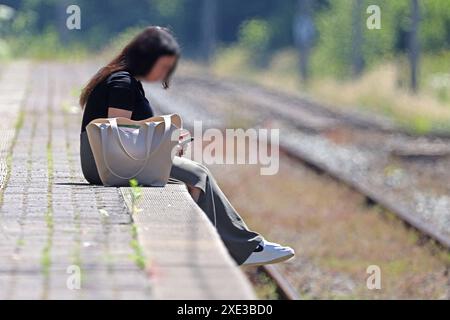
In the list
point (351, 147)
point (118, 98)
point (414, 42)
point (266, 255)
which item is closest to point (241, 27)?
point (414, 42)

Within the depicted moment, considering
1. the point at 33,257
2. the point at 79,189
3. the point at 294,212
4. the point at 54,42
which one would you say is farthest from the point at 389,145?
the point at 54,42

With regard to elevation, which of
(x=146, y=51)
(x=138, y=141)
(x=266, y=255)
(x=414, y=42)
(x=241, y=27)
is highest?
(x=146, y=51)

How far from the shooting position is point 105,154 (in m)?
7.87

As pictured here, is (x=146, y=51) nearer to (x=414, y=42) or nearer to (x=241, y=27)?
(x=414, y=42)

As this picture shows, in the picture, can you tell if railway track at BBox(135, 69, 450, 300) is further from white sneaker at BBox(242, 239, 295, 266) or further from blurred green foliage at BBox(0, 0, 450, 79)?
blurred green foliage at BBox(0, 0, 450, 79)

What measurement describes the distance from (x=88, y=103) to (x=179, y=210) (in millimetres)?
1129

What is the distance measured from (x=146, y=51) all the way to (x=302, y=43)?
40846 mm

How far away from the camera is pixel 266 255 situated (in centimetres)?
745

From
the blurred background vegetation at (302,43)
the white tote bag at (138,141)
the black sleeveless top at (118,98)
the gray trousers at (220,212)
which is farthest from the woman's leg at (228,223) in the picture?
the blurred background vegetation at (302,43)

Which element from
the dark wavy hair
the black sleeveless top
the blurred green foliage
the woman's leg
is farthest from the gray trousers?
the blurred green foliage

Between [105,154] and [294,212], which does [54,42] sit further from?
[105,154]

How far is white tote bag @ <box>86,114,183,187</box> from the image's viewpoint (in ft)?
25.3

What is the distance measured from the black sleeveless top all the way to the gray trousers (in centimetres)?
38

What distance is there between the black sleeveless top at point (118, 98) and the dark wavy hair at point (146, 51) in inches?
2.2
